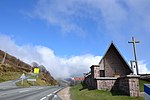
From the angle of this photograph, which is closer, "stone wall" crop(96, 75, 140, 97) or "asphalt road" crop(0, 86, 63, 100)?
"stone wall" crop(96, 75, 140, 97)

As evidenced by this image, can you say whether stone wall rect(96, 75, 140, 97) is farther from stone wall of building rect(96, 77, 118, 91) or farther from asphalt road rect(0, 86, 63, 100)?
asphalt road rect(0, 86, 63, 100)

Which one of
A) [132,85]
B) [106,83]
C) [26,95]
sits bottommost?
[26,95]

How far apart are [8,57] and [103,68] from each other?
99236 millimetres

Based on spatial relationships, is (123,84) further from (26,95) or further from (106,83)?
(26,95)

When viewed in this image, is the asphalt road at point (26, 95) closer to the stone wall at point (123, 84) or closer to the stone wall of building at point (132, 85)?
the stone wall at point (123, 84)

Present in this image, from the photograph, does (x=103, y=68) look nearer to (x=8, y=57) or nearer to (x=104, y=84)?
(x=104, y=84)

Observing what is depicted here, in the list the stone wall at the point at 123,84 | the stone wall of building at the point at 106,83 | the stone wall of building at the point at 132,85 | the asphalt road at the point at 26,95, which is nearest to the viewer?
the stone wall of building at the point at 132,85

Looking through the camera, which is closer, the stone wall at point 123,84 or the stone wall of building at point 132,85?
the stone wall of building at point 132,85

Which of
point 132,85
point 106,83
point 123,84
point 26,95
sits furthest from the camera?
point 26,95

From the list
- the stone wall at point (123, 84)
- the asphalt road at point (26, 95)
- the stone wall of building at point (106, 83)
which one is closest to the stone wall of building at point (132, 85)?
the stone wall at point (123, 84)

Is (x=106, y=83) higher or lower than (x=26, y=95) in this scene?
higher

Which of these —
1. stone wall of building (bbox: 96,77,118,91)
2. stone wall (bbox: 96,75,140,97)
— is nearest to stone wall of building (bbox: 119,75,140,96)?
stone wall (bbox: 96,75,140,97)

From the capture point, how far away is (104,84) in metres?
22.4

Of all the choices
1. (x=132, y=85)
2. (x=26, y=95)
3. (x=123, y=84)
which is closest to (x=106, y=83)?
(x=123, y=84)
